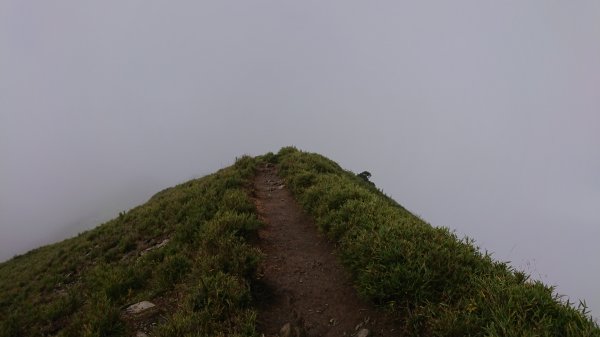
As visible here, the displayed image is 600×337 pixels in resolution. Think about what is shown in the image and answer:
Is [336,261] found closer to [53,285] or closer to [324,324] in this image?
[324,324]

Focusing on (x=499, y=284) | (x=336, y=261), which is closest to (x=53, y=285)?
(x=336, y=261)

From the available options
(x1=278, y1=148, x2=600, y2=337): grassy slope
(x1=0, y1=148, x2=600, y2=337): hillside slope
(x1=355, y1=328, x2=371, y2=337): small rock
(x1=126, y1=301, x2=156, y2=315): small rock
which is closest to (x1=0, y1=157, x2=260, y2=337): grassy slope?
(x1=0, y1=148, x2=600, y2=337): hillside slope

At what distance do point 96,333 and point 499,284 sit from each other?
24.2 ft

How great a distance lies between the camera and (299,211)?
40.7ft

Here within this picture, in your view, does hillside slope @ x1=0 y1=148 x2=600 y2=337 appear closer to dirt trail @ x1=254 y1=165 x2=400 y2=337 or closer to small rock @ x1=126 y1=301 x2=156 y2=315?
small rock @ x1=126 y1=301 x2=156 y2=315

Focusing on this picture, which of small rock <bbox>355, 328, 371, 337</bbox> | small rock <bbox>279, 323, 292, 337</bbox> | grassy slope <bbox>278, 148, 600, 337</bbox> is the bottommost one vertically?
small rock <bbox>355, 328, 371, 337</bbox>

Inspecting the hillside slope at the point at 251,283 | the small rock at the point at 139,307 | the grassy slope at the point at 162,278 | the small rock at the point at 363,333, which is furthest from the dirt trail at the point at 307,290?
the small rock at the point at 139,307

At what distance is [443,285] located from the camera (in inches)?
231

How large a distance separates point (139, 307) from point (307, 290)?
12.1 ft

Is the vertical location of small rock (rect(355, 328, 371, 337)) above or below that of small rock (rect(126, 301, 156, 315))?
below

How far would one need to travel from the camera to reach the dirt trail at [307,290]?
5945 mm

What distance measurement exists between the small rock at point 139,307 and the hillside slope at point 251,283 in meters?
0.15

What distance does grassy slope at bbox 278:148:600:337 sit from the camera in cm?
474

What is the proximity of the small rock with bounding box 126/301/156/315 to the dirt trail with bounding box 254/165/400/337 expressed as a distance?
99.8 inches
